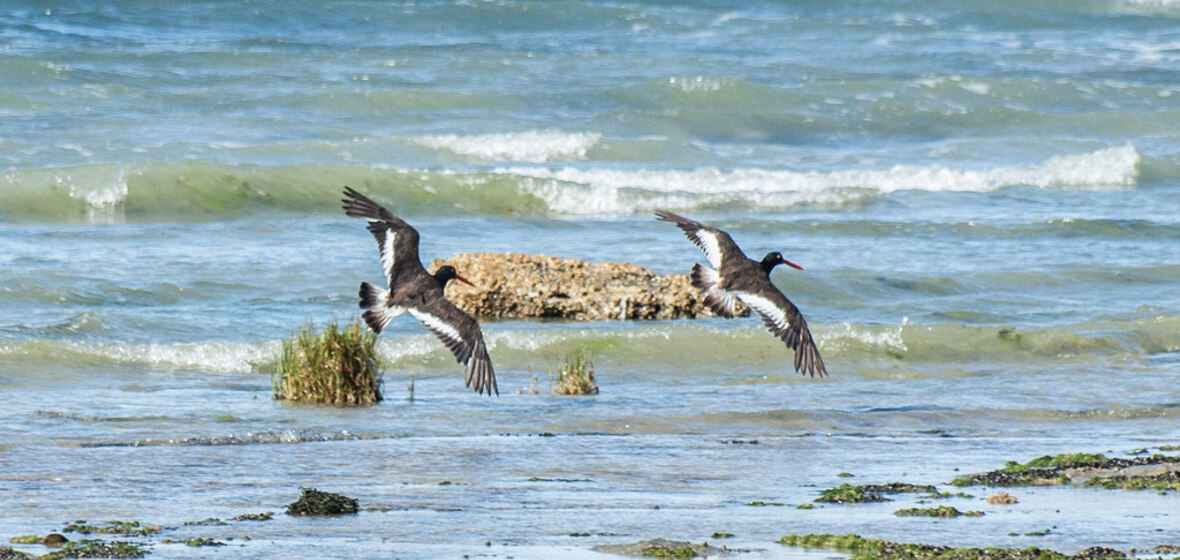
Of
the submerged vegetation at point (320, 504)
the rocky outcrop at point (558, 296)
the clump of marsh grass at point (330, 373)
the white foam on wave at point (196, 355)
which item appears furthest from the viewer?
the rocky outcrop at point (558, 296)

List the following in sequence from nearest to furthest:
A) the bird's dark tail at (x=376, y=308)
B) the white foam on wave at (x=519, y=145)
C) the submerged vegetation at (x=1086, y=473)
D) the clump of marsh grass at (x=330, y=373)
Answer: the submerged vegetation at (x=1086, y=473) → the bird's dark tail at (x=376, y=308) → the clump of marsh grass at (x=330, y=373) → the white foam on wave at (x=519, y=145)

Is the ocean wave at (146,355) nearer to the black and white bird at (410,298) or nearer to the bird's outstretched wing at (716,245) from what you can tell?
the black and white bird at (410,298)

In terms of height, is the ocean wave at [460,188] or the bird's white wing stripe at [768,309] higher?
the ocean wave at [460,188]

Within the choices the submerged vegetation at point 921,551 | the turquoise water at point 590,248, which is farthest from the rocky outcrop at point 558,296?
the submerged vegetation at point 921,551

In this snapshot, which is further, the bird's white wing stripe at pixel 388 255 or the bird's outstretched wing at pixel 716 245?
the bird's outstretched wing at pixel 716 245

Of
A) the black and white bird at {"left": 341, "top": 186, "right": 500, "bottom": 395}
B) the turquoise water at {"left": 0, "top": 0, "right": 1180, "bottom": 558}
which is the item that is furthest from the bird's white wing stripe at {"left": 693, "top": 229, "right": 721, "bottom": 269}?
the black and white bird at {"left": 341, "top": 186, "right": 500, "bottom": 395}

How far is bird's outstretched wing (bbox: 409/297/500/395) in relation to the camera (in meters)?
9.70

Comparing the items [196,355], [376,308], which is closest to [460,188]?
[196,355]

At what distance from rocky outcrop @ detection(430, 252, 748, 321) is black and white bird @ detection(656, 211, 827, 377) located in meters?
2.89

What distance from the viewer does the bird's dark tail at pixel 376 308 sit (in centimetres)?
948

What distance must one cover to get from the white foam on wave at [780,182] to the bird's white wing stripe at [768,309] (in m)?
10.7

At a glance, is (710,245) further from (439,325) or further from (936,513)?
(936,513)

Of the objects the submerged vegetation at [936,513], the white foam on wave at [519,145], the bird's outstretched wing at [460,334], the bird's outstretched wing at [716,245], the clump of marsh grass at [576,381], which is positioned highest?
the white foam on wave at [519,145]

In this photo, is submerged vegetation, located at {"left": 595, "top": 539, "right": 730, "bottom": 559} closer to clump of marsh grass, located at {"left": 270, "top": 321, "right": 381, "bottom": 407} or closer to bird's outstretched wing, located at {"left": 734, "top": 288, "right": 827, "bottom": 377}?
bird's outstretched wing, located at {"left": 734, "top": 288, "right": 827, "bottom": 377}
